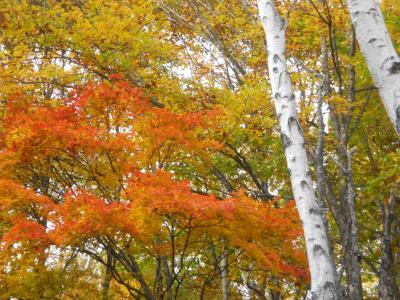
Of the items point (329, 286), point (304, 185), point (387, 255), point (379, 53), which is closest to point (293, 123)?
point (304, 185)

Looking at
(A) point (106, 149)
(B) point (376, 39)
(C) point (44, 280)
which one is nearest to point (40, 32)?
(A) point (106, 149)

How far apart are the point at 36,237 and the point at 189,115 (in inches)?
92.3

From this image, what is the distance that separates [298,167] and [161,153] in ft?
9.49

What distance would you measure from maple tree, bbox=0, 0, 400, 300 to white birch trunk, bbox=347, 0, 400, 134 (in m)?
1.68

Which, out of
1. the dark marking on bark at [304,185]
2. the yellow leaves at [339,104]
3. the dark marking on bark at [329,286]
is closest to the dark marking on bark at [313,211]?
the dark marking on bark at [304,185]

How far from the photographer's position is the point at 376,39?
2.24m

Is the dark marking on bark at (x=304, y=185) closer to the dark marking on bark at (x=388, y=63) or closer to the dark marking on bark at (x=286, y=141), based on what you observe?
the dark marking on bark at (x=286, y=141)

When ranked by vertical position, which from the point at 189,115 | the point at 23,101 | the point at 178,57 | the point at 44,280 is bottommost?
the point at 44,280

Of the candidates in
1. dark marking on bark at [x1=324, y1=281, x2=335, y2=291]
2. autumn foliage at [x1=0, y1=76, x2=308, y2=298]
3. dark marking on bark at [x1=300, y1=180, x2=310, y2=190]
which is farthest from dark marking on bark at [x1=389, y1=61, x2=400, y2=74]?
autumn foliage at [x1=0, y1=76, x2=308, y2=298]

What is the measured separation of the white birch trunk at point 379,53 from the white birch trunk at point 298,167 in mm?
1468

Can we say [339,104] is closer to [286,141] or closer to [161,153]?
[286,141]

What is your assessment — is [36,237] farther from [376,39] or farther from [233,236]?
[376,39]

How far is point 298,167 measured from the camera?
3600mm

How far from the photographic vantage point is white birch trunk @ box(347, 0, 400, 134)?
2.09 metres
